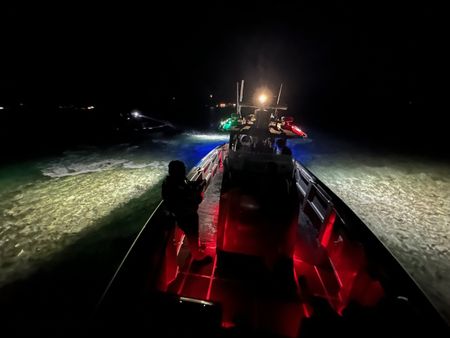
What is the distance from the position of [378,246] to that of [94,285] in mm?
5996

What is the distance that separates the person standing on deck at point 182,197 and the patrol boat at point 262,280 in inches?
11.5

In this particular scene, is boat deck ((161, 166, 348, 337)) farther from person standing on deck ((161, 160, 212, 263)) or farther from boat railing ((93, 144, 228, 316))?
person standing on deck ((161, 160, 212, 263))

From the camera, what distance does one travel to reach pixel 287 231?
12.7 feet

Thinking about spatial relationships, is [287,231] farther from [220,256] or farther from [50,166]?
[50,166]

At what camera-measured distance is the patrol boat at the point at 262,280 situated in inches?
103

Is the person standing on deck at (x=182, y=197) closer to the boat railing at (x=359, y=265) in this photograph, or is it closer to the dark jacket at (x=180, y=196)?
the dark jacket at (x=180, y=196)

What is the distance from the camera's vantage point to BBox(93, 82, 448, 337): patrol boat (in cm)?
260

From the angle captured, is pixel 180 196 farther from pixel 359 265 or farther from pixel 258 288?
pixel 359 265

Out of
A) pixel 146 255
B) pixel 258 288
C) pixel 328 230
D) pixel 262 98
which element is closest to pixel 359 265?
pixel 328 230

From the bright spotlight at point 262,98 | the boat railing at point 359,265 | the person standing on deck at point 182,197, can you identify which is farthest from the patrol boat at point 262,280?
the bright spotlight at point 262,98

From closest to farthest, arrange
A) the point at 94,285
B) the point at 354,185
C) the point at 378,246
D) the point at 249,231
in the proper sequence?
1. the point at 378,246
2. the point at 249,231
3. the point at 94,285
4. the point at 354,185

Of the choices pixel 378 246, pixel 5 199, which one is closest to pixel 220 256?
pixel 378 246

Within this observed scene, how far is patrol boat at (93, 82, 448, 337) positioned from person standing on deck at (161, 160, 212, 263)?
29cm

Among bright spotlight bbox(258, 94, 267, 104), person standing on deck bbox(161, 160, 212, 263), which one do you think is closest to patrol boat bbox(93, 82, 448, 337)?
person standing on deck bbox(161, 160, 212, 263)
